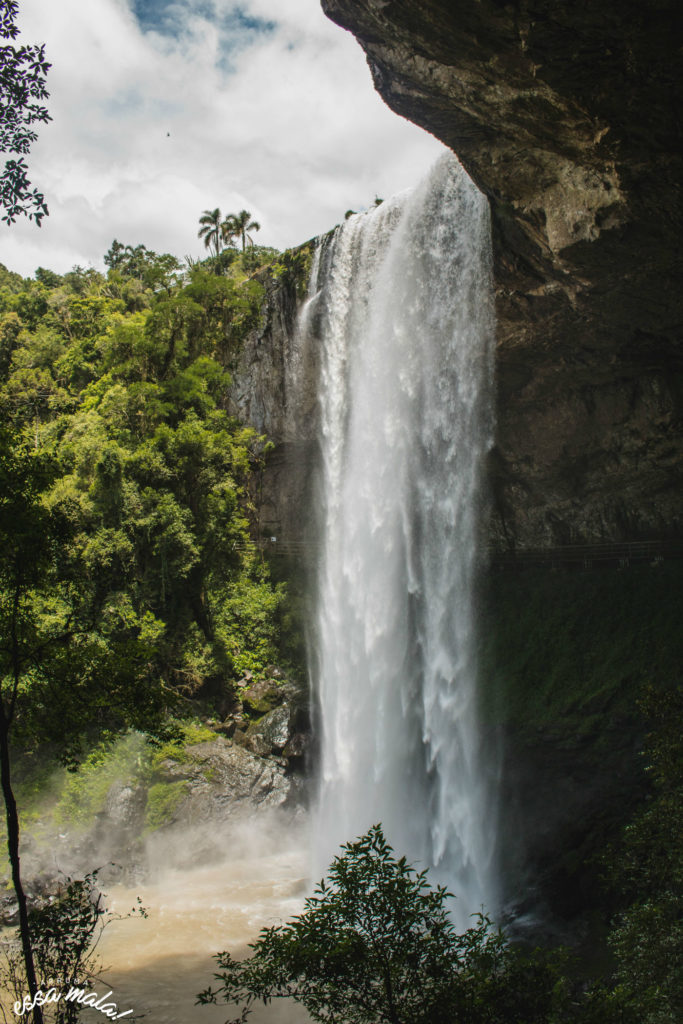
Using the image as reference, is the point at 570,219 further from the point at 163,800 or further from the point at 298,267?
the point at 163,800

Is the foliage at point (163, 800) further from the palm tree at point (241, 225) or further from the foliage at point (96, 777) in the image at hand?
the palm tree at point (241, 225)

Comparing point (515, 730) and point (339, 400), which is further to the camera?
point (339, 400)

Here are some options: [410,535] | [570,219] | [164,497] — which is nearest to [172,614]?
[164,497]

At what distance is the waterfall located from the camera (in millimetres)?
18453

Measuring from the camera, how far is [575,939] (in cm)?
1368

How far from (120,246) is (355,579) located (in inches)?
1736

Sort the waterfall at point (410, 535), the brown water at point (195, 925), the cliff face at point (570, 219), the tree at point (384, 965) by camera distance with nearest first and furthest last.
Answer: the tree at point (384, 965) → the cliff face at point (570, 219) → the brown water at point (195, 925) → the waterfall at point (410, 535)

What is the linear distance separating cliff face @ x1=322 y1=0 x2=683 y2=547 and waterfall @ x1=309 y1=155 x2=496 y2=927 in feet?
5.08

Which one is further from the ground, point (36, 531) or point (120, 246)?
point (120, 246)

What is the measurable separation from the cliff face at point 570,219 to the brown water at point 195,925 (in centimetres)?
1106

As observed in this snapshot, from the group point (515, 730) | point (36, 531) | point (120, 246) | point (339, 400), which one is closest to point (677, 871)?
point (515, 730)

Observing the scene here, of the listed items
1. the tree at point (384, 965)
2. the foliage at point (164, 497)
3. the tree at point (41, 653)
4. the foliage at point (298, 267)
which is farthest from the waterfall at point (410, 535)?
the tree at point (41, 653)

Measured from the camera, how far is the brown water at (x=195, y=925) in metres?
12.6

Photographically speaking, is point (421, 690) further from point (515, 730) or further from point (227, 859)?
point (227, 859)
